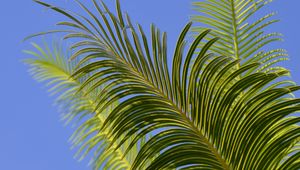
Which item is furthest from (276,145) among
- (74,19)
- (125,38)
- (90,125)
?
(90,125)

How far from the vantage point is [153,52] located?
8.15ft

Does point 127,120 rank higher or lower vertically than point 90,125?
lower

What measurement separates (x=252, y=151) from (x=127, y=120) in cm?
52

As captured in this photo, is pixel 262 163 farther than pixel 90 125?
No

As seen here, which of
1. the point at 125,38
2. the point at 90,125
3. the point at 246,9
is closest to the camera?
the point at 125,38

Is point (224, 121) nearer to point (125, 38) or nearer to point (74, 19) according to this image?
point (125, 38)

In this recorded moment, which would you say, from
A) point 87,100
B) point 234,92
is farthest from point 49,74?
point 234,92

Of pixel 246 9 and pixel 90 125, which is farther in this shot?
pixel 90 125

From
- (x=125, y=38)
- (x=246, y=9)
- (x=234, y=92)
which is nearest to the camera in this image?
(x=234, y=92)

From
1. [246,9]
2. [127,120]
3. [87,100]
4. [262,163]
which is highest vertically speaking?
[246,9]

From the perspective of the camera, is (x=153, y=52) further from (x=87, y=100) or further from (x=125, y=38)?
(x=87, y=100)

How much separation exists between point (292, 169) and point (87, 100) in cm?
177

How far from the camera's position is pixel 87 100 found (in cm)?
384

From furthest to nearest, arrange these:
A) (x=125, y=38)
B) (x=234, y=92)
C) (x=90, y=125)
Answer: (x=90, y=125), (x=125, y=38), (x=234, y=92)
